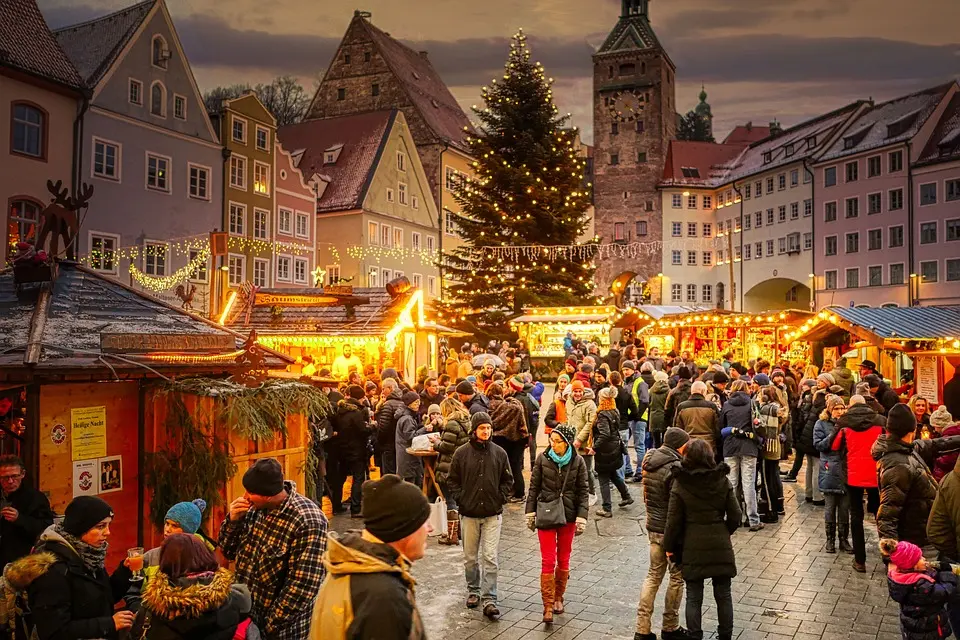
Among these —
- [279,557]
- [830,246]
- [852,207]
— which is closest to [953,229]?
[852,207]

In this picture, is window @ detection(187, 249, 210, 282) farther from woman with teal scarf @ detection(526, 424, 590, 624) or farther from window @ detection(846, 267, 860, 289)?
window @ detection(846, 267, 860, 289)

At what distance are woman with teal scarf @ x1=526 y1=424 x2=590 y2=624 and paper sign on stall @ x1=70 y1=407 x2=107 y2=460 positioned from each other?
388 centimetres

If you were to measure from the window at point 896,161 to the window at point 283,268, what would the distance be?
3661 cm

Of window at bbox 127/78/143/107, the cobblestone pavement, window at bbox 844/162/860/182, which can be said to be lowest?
the cobblestone pavement

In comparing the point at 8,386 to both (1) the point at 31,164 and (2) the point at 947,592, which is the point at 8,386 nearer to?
(2) the point at 947,592

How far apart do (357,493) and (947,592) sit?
26.0 feet

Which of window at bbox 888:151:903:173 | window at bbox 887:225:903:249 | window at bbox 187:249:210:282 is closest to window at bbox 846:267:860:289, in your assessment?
window at bbox 887:225:903:249

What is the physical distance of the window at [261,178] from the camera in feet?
122

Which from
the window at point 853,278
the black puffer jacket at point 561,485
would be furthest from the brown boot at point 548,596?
the window at point 853,278

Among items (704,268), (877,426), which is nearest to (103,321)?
(877,426)

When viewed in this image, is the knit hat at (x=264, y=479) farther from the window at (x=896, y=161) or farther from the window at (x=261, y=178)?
the window at (x=896, y=161)

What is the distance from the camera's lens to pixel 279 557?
471 cm

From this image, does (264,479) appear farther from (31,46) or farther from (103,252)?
(31,46)

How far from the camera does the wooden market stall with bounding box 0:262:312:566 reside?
659 cm
